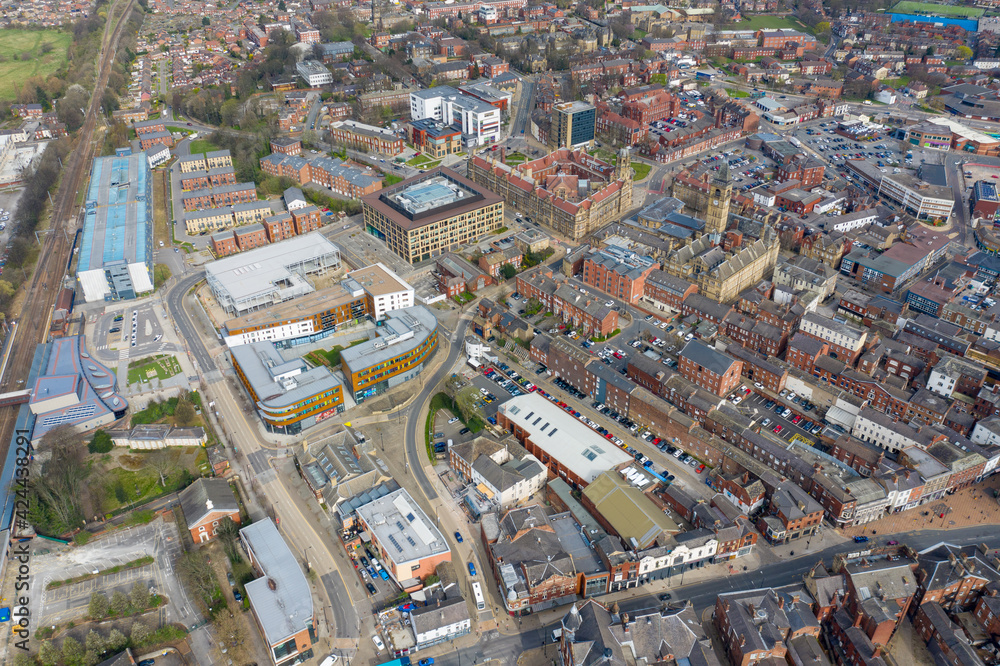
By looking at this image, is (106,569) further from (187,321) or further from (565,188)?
(565,188)

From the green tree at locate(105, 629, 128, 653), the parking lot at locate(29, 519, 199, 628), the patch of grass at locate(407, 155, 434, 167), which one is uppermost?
the patch of grass at locate(407, 155, 434, 167)

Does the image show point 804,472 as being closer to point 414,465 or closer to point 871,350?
point 871,350

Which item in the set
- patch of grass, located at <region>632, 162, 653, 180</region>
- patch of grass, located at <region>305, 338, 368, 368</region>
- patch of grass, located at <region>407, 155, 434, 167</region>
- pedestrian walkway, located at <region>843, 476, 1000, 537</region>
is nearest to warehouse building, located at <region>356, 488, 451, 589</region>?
patch of grass, located at <region>305, 338, 368, 368</region>

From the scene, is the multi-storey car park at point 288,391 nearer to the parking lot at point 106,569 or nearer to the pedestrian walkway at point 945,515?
the parking lot at point 106,569

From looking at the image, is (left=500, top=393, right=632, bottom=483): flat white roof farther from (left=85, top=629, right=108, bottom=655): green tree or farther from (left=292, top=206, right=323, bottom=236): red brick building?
(left=292, top=206, right=323, bottom=236): red brick building

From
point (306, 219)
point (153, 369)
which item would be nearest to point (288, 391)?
point (153, 369)

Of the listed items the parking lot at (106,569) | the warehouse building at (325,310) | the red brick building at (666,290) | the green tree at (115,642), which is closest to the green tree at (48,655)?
the green tree at (115,642)

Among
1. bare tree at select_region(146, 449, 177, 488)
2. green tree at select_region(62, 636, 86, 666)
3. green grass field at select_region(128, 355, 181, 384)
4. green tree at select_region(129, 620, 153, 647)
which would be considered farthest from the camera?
green grass field at select_region(128, 355, 181, 384)
